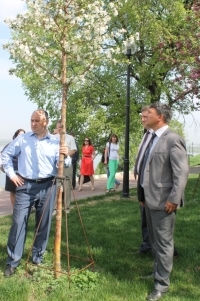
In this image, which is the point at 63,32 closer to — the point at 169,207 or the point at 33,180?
the point at 33,180

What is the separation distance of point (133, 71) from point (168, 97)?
257cm

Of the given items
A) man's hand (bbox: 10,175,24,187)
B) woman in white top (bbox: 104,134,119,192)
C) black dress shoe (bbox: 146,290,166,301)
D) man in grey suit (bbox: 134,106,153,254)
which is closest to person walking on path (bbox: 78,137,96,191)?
woman in white top (bbox: 104,134,119,192)

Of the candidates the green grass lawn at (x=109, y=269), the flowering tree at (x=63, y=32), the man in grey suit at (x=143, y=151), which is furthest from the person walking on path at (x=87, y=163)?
the flowering tree at (x=63, y=32)

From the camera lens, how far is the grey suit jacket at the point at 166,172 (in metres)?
4.54

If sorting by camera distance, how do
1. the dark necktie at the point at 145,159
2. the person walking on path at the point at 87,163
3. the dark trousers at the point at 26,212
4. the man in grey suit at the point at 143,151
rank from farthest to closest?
the person walking on path at the point at 87,163, the man in grey suit at the point at 143,151, the dark trousers at the point at 26,212, the dark necktie at the point at 145,159

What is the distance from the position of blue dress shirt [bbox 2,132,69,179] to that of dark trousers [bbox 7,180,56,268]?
0.15m

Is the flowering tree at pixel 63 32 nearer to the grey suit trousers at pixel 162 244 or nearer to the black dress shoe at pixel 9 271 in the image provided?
the black dress shoe at pixel 9 271

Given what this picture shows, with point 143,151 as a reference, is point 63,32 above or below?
above

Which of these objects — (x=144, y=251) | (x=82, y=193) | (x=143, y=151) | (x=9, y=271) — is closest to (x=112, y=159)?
(x=82, y=193)

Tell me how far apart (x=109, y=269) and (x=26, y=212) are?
1.31m

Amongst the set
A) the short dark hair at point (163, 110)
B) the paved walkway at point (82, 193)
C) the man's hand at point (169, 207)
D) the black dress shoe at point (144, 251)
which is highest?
the short dark hair at point (163, 110)

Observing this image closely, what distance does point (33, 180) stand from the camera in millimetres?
5430

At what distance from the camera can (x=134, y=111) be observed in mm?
24250

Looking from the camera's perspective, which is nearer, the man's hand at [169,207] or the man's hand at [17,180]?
the man's hand at [169,207]
